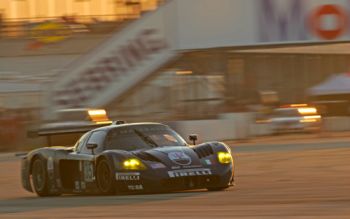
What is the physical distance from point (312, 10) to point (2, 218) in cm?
2398

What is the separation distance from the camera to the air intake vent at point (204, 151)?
45.1ft

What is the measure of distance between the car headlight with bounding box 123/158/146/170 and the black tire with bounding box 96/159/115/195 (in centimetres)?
25

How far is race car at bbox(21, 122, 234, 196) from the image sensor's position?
43.8ft

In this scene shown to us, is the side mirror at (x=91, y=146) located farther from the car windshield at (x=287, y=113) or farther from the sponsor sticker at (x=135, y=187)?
the car windshield at (x=287, y=113)

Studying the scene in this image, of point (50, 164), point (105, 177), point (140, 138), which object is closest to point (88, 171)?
point (105, 177)

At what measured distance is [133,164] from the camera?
13.5 meters

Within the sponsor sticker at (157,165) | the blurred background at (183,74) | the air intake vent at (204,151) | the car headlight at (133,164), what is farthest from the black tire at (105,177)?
the blurred background at (183,74)

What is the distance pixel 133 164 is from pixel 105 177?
620 millimetres

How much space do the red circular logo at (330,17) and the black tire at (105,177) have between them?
2058cm

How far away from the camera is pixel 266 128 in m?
33.3

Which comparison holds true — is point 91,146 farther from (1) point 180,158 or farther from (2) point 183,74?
(2) point 183,74

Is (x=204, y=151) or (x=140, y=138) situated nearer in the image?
(x=204, y=151)

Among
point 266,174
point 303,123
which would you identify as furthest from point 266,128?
point 266,174

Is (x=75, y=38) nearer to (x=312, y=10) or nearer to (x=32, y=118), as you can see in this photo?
(x=32, y=118)
